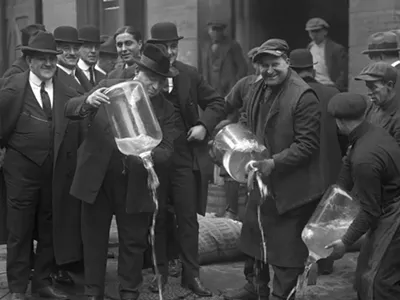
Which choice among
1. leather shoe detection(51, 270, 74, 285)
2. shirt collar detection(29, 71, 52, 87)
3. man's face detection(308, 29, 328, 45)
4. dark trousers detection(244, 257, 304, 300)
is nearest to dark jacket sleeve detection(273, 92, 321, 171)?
dark trousers detection(244, 257, 304, 300)

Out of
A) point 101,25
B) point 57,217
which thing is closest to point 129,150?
point 57,217

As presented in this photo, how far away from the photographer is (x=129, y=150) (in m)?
5.70

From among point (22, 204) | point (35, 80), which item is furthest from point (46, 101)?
point (22, 204)

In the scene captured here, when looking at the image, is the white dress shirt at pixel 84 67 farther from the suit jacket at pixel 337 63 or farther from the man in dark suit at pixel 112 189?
the suit jacket at pixel 337 63

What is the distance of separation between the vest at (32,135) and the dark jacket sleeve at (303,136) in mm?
1880

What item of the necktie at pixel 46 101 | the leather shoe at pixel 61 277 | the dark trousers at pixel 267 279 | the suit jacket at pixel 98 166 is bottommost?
the leather shoe at pixel 61 277

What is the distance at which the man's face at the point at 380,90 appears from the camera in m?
6.00

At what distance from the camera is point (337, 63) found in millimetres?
9914

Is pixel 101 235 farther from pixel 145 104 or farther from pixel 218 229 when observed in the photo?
pixel 218 229

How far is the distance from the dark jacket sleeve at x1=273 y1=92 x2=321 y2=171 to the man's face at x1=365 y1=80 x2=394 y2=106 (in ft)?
1.77

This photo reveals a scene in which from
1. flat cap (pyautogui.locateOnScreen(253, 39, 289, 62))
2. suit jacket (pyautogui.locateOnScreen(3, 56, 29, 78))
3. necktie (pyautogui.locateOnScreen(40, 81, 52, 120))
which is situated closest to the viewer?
flat cap (pyautogui.locateOnScreen(253, 39, 289, 62))

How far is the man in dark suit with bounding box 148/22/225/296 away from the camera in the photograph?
6609 mm

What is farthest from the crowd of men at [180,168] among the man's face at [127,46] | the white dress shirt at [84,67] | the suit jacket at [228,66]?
the suit jacket at [228,66]

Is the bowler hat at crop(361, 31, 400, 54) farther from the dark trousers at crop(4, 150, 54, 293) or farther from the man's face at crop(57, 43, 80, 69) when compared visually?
the dark trousers at crop(4, 150, 54, 293)
